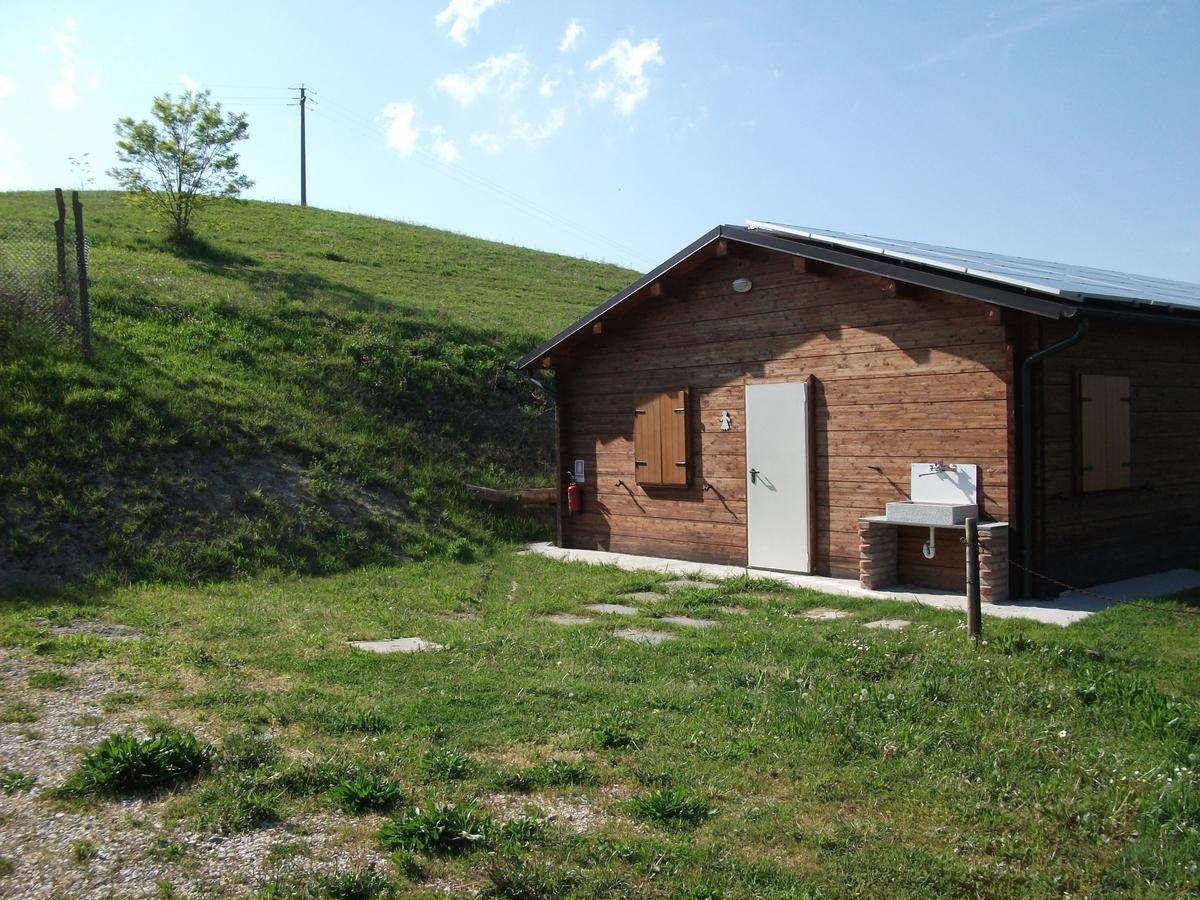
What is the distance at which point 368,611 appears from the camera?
30.4 ft

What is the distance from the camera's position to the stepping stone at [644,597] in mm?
9761

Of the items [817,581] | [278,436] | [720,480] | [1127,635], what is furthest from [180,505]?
[1127,635]

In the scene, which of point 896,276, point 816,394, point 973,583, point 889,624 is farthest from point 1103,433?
point 973,583

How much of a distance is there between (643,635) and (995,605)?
3469 millimetres

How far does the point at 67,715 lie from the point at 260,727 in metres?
1.11

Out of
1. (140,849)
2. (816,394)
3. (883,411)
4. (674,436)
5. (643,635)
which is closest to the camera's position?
(140,849)

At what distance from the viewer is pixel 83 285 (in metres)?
13.3

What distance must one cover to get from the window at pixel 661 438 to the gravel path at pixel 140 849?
873 centimetres

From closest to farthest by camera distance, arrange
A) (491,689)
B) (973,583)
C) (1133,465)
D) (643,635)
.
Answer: (491,689)
(973,583)
(643,635)
(1133,465)

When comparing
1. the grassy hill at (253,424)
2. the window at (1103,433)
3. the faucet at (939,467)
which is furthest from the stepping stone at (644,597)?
the window at (1103,433)

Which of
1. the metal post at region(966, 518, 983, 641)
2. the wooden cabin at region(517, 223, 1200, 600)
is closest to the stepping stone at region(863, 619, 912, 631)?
the metal post at region(966, 518, 983, 641)

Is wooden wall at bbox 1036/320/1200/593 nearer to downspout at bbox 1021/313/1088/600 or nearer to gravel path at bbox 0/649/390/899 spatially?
downspout at bbox 1021/313/1088/600

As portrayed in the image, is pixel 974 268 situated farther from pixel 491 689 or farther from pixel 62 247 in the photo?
pixel 62 247

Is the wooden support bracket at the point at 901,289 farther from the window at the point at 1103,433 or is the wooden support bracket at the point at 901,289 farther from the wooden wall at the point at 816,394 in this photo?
the window at the point at 1103,433
